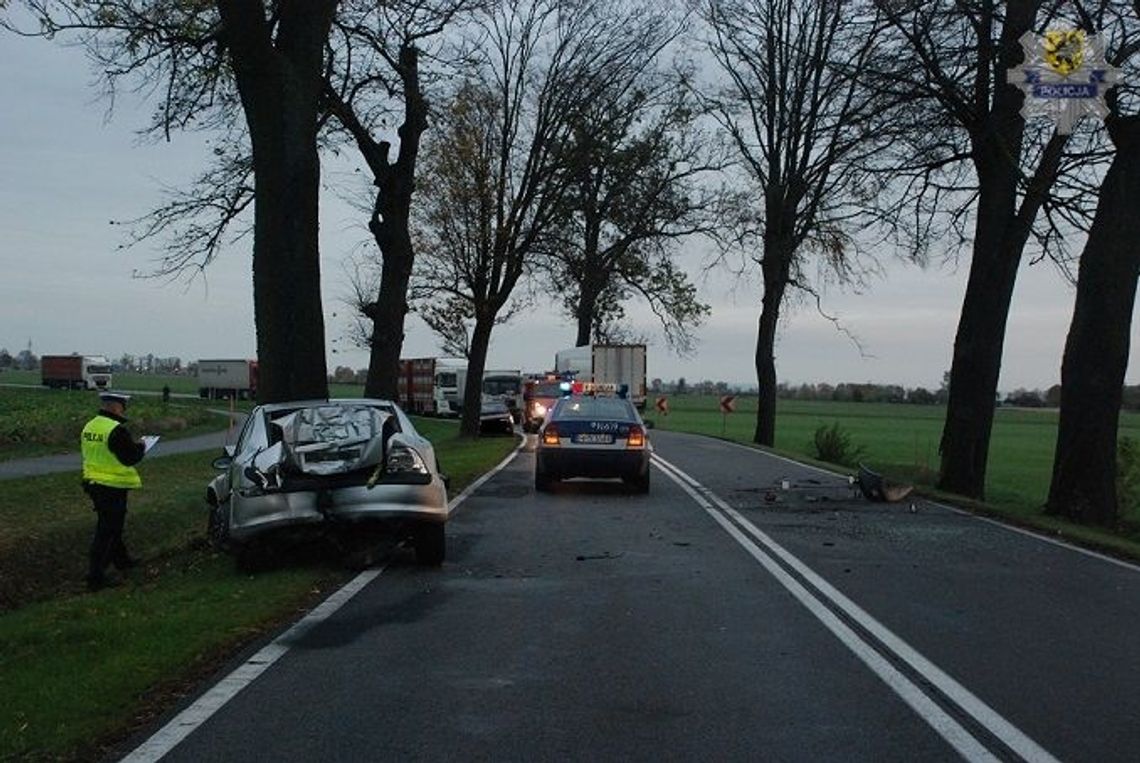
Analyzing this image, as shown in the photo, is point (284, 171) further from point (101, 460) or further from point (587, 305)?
point (587, 305)

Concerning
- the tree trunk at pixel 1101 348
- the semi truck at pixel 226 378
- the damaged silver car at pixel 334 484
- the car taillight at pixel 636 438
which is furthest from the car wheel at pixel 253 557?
the semi truck at pixel 226 378

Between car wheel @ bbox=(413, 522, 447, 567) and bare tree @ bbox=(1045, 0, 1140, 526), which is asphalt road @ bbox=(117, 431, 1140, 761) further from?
bare tree @ bbox=(1045, 0, 1140, 526)

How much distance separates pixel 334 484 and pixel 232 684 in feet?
12.6

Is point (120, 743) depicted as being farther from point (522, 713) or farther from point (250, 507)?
point (250, 507)

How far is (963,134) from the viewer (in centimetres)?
2119

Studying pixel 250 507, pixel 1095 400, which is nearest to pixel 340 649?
pixel 250 507

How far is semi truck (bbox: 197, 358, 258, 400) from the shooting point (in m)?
89.8

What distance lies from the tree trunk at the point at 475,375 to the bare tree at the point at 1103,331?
74.0 feet

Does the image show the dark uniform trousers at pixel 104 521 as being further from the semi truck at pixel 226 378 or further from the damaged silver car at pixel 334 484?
the semi truck at pixel 226 378

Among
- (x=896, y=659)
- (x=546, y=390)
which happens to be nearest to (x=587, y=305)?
(x=546, y=390)

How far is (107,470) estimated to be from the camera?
1079 cm

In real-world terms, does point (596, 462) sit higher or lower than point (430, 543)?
higher

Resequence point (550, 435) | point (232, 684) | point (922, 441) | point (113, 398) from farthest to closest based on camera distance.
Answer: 1. point (922, 441)
2. point (550, 435)
3. point (113, 398)
4. point (232, 684)

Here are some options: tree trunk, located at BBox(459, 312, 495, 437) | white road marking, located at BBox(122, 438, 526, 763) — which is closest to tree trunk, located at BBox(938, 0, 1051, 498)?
white road marking, located at BBox(122, 438, 526, 763)
